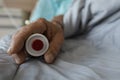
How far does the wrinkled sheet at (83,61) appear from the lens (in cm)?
61

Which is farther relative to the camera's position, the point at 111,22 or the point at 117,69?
the point at 111,22

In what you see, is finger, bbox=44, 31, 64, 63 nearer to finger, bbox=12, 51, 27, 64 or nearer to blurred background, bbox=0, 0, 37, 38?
finger, bbox=12, 51, 27, 64

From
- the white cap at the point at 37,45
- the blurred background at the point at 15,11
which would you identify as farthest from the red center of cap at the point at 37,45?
the blurred background at the point at 15,11

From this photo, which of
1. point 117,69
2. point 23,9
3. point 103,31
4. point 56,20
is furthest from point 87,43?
point 23,9

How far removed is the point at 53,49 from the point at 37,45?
2.1 inches

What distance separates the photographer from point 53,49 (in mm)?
741

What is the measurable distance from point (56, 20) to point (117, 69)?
0.43 metres

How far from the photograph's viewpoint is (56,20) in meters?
1.02

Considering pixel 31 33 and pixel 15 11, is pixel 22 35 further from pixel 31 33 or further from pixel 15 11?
pixel 15 11

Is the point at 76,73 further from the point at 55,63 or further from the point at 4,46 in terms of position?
the point at 4,46

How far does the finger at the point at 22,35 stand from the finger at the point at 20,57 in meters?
0.02

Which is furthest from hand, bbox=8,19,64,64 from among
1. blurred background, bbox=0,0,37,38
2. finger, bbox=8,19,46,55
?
blurred background, bbox=0,0,37,38

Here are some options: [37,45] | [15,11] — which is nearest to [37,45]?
[37,45]

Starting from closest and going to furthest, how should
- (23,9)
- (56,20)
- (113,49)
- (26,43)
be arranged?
(26,43), (113,49), (56,20), (23,9)
